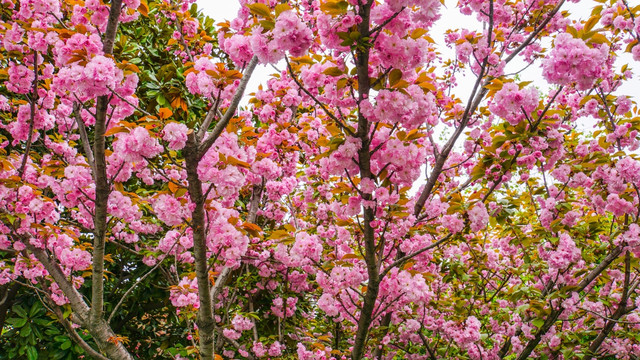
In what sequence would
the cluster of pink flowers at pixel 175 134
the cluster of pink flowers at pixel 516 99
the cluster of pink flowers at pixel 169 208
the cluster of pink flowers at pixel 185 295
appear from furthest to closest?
the cluster of pink flowers at pixel 185 295 → the cluster of pink flowers at pixel 516 99 → the cluster of pink flowers at pixel 169 208 → the cluster of pink flowers at pixel 175 134

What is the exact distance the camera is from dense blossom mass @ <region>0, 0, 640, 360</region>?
2307mm

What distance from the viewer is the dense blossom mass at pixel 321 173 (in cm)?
231

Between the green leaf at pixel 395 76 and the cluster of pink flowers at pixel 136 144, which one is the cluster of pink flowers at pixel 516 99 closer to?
the green leaf at pixel 395 76

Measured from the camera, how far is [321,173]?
4156mm

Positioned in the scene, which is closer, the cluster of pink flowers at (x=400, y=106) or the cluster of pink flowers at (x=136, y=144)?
the cluster of pink flowers at (x=400, y=106)

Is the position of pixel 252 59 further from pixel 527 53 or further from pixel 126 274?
pixel 126 274

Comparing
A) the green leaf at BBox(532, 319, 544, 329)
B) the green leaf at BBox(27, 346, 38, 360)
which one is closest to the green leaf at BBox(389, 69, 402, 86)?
the green leaf at BBox(532, 319, 544, 329)

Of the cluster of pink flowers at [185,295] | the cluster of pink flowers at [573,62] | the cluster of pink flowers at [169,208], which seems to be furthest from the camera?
the cluster of pink flowers at [185,295]

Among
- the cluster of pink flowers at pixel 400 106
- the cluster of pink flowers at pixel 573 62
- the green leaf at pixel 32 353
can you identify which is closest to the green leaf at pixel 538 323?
the cluster of pink flowers at pixel 573 62

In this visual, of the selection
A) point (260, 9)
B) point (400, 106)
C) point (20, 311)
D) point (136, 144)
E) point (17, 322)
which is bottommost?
point (17, 322)

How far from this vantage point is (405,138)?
95.6 inches

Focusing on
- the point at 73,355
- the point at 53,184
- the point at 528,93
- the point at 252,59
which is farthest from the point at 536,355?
the point at 73,355

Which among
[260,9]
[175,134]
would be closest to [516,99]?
[260,9]

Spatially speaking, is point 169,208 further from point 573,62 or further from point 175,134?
point 573,62
